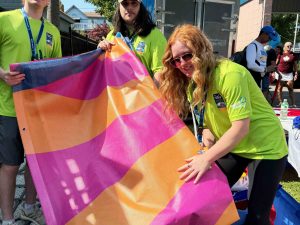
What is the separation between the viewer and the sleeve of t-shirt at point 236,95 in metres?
1.96

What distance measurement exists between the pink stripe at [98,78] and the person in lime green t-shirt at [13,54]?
0.44 metres

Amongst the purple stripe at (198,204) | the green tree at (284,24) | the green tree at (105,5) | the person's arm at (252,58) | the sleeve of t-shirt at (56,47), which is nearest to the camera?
the purple stripe at (198,204)

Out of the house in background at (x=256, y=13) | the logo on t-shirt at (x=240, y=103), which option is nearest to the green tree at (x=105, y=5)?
the house in background at (x=256, y=13)

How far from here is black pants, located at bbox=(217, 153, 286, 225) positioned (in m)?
2.20

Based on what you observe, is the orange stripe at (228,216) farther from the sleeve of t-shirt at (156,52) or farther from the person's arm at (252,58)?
the person's arm at (252,58)

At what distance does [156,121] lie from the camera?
210 centimetres

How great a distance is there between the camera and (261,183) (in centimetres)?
222

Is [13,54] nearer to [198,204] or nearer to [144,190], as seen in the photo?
[144,190]

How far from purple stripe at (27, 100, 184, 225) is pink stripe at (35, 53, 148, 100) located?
0.29 m

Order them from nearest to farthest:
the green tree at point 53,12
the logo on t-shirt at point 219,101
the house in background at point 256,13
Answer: the logo on t-shirt at point 219,101 < the green tree at point 53,12 < the house in background at point 256,13

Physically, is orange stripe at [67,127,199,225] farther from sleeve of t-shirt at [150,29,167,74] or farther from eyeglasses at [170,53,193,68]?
sleeve of t-shirt at [150,29,167,74]

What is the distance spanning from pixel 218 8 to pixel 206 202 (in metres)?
5.44

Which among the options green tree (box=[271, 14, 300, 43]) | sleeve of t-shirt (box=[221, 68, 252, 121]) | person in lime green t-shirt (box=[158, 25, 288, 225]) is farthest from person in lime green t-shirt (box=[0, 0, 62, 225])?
green tree (box=[271, 14, 300, 43])

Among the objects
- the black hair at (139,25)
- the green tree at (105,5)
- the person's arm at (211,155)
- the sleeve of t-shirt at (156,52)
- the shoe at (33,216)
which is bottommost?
the shoe at (33,216)
